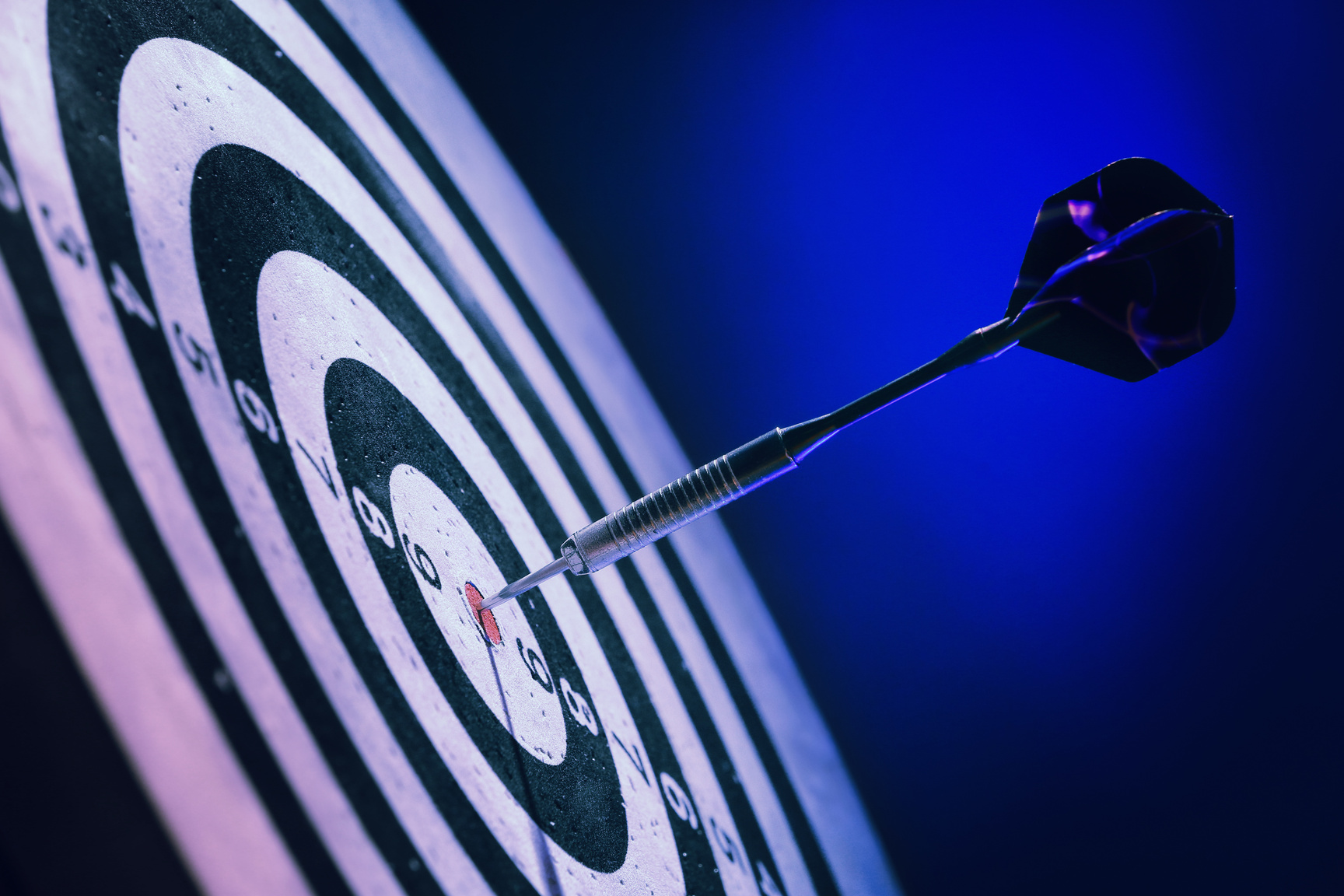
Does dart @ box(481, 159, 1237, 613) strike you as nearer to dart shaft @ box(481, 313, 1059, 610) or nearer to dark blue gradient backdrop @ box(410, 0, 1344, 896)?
dart shaft @ box(481, 313, 1059, 610)

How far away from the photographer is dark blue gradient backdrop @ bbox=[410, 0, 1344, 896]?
0.75 m

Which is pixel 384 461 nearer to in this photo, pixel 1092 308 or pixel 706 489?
pixel 706 489

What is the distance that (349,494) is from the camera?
1.78 feet

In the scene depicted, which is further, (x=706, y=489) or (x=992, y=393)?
(x=992, y=393)

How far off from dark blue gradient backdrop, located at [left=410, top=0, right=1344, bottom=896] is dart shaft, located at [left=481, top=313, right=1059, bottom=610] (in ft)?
1.06

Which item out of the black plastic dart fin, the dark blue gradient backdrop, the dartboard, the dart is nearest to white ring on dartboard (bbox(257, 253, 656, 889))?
the dartboard

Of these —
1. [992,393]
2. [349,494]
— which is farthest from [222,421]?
[992,393]

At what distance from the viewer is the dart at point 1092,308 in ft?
1.65

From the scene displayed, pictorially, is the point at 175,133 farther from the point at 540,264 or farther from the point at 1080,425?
the point at 1080,425

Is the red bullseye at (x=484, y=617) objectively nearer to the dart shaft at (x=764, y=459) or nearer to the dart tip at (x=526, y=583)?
the dart tip at (x=526, y=583)

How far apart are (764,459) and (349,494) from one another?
0.28m

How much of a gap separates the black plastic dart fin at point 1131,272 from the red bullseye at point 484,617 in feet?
1.46

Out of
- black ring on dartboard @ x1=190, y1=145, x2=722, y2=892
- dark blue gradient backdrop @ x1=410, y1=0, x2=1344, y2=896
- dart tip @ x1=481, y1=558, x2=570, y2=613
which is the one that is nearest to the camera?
black ring on dartboard @ x1=190, y1=145, x2=722, y2=892

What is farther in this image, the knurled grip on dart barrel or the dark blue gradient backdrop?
the dark blue gradient backdrop
